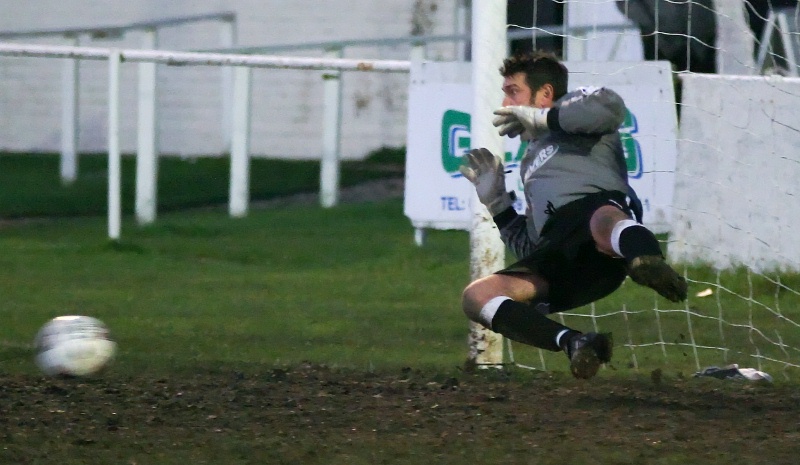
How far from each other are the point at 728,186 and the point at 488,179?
3812 millimetres

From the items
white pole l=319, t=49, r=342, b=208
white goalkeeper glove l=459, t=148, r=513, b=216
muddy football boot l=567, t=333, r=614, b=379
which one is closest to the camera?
muddy football boot l=567, t=333, r=614, b=379

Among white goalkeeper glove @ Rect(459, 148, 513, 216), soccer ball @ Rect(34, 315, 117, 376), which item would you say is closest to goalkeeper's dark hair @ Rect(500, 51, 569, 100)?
white goalkeeper glove @ Rect(459, 148, 513, 216)

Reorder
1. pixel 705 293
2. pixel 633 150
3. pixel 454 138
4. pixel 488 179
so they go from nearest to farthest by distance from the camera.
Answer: pixel 488 179 < pixel 705 293 < pixel 633 150 < pixel 454 138

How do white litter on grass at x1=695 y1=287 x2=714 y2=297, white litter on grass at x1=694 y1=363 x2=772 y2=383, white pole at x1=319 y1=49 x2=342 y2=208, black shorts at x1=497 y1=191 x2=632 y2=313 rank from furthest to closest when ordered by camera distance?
white pole at x1=319 y1=49 x2=342 y2=208 → white litter on grass at x1=695 y1=287 x2=714 y2=297 → white litter on grass at x1=694 y1=363 x2=772 y2=383 → black shorts at x1=497 y1=191 x2=632 y2=313

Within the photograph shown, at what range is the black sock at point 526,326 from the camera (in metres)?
5.63

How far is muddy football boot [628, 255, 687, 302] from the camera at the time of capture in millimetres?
5301

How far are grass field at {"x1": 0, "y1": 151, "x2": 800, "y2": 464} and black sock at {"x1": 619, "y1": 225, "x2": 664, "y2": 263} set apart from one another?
0.67m

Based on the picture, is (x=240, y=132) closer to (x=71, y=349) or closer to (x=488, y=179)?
(x=71, y=349)

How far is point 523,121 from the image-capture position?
5.91 m

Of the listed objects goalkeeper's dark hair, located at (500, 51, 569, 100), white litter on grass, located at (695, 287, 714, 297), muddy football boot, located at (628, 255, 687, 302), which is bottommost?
white litter on grass, located at (695, 287, 714, 297)

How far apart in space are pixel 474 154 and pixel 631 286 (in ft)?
12.7

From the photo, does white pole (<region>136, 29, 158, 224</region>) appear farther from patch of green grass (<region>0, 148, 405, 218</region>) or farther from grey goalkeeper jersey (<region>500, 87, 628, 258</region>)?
grey goalkeeper jersey (<region>500, 87, 628, 258</region>)

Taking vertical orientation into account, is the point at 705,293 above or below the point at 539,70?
below

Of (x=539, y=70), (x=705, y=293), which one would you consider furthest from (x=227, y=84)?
(x=539, y=70)
